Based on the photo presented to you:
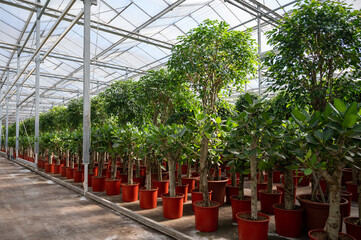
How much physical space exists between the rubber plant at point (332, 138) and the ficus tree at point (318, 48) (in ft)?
2.91

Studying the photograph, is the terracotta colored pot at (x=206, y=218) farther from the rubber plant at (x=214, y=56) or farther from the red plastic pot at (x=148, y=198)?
the red plastic pot at (x=148, y=198)

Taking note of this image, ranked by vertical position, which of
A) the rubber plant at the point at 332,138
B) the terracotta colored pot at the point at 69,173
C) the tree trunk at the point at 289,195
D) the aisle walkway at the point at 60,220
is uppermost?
the rubber plant at the point at 332,138

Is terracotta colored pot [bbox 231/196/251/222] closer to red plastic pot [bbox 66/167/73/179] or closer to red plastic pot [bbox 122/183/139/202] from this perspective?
red plastic pot [bbox 122/183/139/202]

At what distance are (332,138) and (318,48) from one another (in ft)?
5.05

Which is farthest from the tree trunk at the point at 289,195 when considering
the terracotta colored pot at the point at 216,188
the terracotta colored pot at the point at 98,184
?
the terracotta colored pot at the point at 98,184

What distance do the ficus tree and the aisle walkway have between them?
272 centimetres

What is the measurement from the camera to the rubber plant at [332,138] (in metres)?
2.19

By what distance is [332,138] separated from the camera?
7.75 ft

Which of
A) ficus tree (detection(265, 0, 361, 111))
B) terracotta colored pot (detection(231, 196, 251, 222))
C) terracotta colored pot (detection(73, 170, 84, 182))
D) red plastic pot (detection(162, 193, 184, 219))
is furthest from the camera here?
terracotta colored pot (detection(73, 170, 84, 182))

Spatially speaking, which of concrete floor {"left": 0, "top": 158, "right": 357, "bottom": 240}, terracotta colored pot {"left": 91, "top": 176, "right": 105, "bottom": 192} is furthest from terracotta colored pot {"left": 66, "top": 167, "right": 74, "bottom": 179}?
terracotta colored pot {"left": 91, "top": 176, "right": 105, "bottom": 192}

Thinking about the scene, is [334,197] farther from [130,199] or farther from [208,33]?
[130,199]

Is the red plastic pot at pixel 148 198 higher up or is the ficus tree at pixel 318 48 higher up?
the ficus tree at pixel 318 48

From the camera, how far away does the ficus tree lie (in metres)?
3.18

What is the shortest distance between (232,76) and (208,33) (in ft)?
2.72
